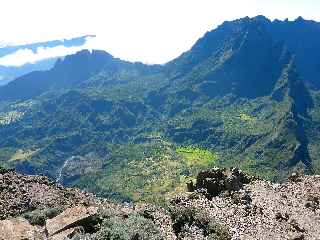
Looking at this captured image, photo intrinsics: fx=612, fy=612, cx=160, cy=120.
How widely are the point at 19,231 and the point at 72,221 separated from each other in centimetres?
395

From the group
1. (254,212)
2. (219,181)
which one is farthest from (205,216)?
(219,181)

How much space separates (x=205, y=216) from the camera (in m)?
37.7

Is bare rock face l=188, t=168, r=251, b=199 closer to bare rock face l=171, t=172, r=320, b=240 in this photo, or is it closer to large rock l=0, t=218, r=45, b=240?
bare rock face l=171, t=172, r=320, b=240

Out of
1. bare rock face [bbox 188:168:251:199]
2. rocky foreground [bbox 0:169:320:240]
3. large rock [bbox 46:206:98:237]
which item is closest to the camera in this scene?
rocky foreground [bbox 0:169:320:240]

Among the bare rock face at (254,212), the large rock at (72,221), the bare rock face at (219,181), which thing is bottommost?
the bare rock face at (219,181)

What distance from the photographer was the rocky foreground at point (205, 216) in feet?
118

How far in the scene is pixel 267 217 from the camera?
131ft

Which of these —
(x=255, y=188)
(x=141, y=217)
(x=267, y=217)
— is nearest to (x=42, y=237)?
(x=141, y=217)

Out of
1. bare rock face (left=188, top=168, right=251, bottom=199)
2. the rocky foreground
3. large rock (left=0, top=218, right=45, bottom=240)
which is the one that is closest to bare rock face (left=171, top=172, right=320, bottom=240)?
the rocky foreground

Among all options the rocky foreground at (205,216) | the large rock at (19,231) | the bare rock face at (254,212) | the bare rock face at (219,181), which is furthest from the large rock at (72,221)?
the bare rock face at (219,181)

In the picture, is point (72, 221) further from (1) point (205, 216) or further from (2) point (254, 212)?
(2) point (254, 212)

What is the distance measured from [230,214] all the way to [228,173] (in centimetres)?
1024

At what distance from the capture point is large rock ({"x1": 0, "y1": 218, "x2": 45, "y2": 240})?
3725 centimetres

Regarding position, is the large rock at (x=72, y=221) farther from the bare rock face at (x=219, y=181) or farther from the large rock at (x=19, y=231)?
the bare rock face at (x=219, y=181)
